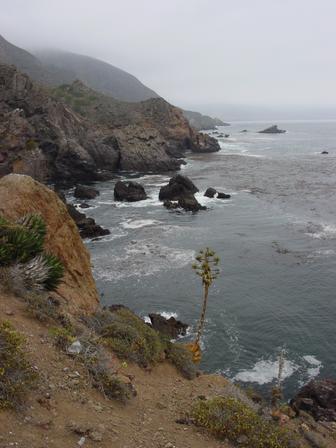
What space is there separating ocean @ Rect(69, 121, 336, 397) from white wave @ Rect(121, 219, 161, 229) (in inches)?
3.6

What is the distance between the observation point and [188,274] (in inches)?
1200

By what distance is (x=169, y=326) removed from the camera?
22828mm

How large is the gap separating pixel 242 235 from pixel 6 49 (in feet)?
510

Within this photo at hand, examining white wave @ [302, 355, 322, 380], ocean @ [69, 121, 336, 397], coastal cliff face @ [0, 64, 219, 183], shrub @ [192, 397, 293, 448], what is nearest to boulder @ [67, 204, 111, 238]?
ocean @ [69, 121, 336, 397]

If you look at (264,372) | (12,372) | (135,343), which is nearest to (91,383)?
(12,372)

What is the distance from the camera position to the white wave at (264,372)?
773 inches

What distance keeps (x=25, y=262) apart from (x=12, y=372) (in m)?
5.14

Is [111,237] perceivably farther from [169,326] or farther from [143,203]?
[169,326]

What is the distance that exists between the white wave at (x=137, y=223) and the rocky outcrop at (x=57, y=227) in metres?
25.0

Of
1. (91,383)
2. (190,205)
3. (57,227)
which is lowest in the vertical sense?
(190,205)

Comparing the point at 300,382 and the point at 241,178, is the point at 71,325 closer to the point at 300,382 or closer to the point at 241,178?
the point at 300,382

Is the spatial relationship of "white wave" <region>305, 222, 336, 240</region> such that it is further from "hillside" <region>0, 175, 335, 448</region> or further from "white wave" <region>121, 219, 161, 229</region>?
"hillside" <region>0, 175, 335, 448</region>

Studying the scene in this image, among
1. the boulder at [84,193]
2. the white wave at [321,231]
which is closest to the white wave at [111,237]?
the boulder at [84,193]

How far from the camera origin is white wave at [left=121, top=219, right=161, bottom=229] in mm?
42781
